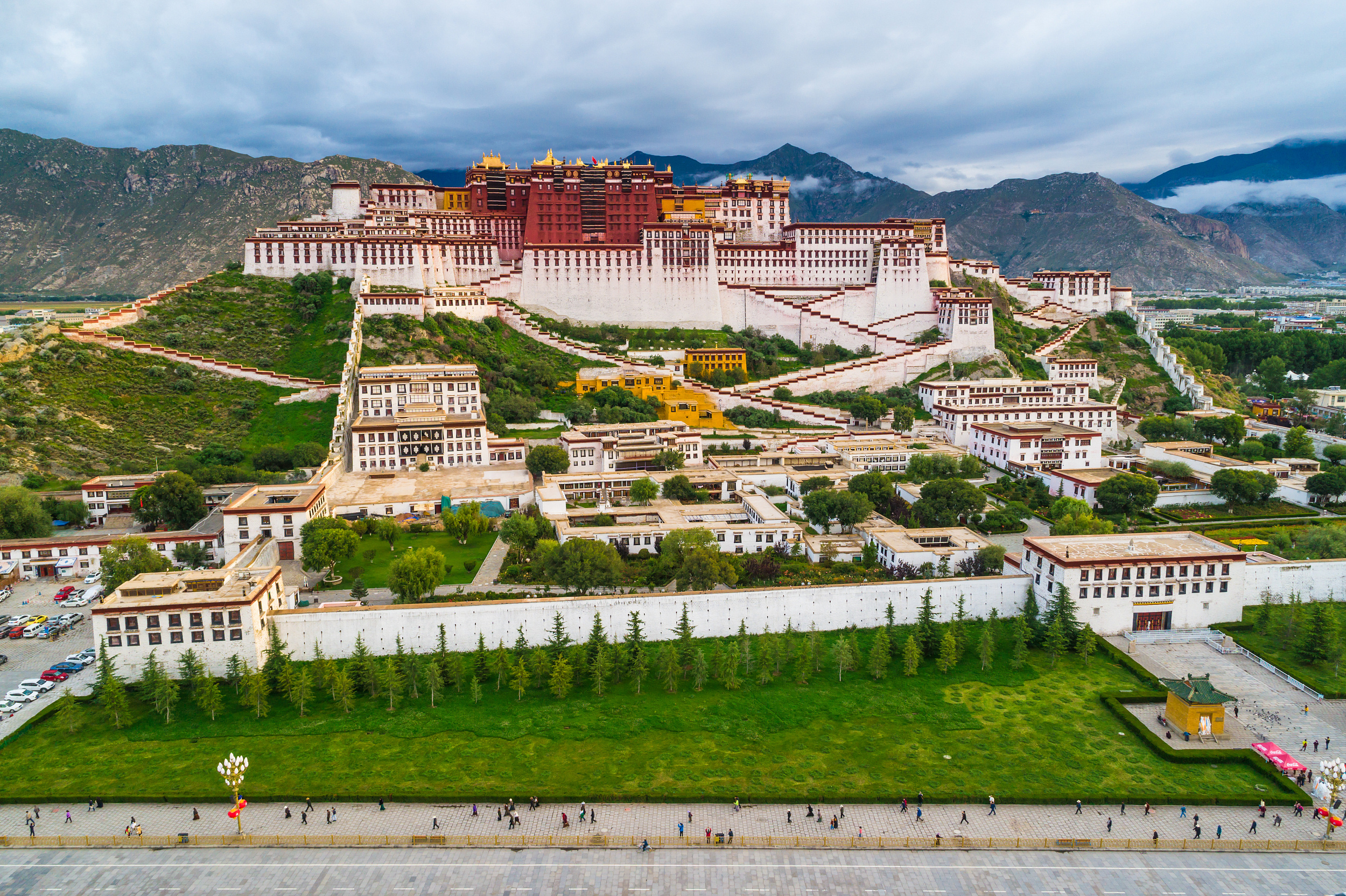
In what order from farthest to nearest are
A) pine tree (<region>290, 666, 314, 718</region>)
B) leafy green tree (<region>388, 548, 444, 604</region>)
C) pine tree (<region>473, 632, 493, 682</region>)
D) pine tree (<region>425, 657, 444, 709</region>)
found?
leafy green tree (<region>388, 548, 444, 604</region>), pine tree (<region>473, 632, 493, 682</region>), pine tree (<region>425, 657, 444, 709</region>), pine tree (<region>290, 666, 314, 718</region>)

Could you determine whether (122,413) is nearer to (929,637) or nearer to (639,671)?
(639,671)

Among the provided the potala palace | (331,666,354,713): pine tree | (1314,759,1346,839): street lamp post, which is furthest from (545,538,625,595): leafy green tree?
the potala palace

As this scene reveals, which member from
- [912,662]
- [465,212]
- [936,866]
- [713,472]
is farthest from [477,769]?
[465,212]

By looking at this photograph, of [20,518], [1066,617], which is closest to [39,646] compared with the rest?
[20,518]

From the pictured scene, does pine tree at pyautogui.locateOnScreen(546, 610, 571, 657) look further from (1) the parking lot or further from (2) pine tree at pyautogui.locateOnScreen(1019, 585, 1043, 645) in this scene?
(2) pine tree at pyautogui.locateOnScreen(1019, 585, 1043, 645)

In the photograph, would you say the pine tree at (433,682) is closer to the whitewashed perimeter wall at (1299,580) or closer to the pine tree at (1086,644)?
the pine tree at (1086,644)

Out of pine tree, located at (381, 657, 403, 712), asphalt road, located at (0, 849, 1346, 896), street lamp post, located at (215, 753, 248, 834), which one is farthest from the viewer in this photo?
pine tree, located at (381, 657, 403, 712)
